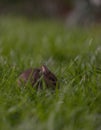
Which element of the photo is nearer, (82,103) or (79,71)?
(82,103)

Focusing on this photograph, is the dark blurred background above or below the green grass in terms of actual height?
below

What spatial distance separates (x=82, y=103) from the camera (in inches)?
95.3

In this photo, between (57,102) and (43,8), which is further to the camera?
(43,8)

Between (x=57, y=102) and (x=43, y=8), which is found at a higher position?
(x=57, y=102)

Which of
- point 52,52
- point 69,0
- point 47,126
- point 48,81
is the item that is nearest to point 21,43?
point 52,52

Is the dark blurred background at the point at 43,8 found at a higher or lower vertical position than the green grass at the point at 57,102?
lower

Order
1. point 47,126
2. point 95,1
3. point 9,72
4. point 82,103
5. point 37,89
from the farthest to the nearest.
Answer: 1. point 95,1
2. point 9,72
3. point 37,89
4. point 82,103
5. point 47,126

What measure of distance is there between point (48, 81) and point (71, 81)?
0.45ft

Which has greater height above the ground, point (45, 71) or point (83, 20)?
point (45, 71)

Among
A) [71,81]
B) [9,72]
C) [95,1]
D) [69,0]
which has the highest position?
[71,81]

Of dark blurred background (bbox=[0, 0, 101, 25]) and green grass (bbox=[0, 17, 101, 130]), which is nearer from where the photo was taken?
green grass (bbox=[0, 17, 101, 130])

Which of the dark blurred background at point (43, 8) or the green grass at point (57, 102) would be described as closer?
the green grass at point (57, 102)

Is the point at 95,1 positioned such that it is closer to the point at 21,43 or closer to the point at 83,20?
the point at 83,20

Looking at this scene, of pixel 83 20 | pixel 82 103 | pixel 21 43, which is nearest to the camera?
pixel 82 103
